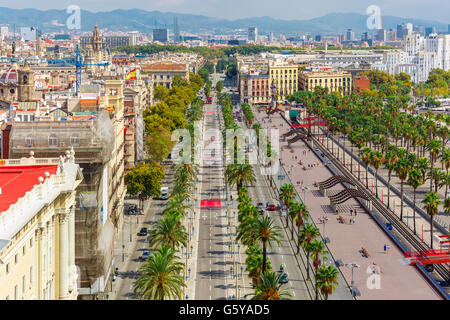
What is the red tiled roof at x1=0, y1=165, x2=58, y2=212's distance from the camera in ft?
89.4

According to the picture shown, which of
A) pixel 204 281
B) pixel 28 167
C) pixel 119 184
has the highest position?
pixel 28 167

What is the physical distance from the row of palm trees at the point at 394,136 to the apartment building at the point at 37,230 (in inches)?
1487

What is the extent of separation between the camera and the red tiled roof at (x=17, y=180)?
27234 mm

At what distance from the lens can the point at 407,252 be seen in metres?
58.2

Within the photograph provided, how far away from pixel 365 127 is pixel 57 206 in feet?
332

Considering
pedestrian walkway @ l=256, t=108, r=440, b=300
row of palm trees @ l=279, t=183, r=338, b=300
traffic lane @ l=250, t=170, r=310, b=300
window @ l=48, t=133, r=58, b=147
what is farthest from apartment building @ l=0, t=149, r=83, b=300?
pedestrian walkway @ l=256, t=108, r=440, b=300

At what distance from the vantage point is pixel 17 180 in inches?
1233

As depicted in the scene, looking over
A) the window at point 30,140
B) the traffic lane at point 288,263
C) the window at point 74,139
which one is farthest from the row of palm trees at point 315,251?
the window at point 30,140

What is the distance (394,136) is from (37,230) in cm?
9559

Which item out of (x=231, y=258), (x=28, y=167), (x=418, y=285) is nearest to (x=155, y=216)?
(x=231, y=258)

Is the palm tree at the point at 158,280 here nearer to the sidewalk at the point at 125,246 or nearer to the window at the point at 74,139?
the sidewalk at the point at 125,246

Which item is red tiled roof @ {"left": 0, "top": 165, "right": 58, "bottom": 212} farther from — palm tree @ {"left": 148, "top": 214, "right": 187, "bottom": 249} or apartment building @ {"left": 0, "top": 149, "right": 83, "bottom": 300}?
palm tree @ {"left": 148, "top": 214, "right": 187, "bottom": 249}
